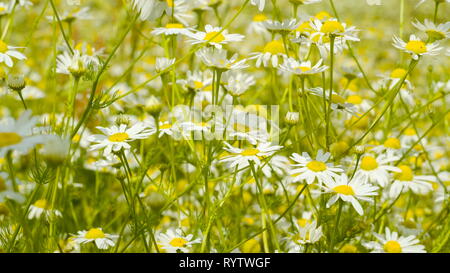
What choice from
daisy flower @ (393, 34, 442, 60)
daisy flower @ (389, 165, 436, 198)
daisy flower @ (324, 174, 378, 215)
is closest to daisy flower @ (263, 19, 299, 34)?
daisy flower @ (393, 34, 442, 60)

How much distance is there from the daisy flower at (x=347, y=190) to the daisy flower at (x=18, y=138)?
505 millimetres

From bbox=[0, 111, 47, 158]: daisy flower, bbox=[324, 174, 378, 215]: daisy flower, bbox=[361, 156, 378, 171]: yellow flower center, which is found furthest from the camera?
bbox=[361, 156, 378, 171]: yellow flower center

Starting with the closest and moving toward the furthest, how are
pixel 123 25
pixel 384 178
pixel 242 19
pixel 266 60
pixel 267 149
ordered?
pixel 267 149 → pixel 384 178 → pixel 266 60 → pixel 123 25 → pixel 242 19

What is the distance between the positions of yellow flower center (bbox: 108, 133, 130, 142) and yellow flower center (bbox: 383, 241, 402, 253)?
1.93 ft

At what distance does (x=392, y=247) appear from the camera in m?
1.00

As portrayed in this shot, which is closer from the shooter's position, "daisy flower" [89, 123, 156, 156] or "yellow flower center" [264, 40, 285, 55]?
"daisy flower" [89, 123, 156, 156]

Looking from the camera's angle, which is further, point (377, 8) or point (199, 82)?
point (377, 8)

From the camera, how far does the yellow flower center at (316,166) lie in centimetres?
89

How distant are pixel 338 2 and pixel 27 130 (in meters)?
3.84

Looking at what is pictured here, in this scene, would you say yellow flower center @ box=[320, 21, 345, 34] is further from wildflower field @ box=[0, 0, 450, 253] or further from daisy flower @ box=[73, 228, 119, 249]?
daisy flower @ box=[73, 228, 119, 249]

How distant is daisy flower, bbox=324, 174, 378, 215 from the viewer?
863 mm
